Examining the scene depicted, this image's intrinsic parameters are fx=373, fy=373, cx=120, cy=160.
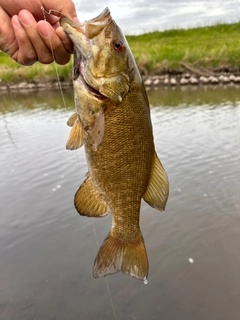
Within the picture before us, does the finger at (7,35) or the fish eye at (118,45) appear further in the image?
the finger at (7,35)

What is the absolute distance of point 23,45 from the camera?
7.09ft

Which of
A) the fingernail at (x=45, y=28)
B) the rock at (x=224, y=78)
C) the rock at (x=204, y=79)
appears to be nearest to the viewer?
the fingernail at (x=45, y=28)

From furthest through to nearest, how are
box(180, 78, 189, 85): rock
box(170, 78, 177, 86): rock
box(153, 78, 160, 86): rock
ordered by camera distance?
box(153, 78, 160, 86): rock < box(170, 78, 177, 86): rock < box(180, 78, 189, 85): rock

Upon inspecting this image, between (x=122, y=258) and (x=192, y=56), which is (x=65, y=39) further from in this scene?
(x=192, y=56)

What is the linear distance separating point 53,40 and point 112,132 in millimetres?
582

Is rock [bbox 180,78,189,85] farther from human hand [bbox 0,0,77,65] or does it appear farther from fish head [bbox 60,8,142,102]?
fish head [bbox 60,8,142,102]

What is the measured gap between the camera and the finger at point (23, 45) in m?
2.10

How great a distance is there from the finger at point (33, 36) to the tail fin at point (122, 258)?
1164mm

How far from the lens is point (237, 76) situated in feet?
62.7

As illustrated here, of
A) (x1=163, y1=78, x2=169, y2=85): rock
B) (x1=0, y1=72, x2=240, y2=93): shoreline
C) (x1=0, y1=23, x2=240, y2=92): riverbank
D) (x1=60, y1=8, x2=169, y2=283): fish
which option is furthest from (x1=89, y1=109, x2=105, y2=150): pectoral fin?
(x1=163, y1=78, x2=169, y2=85): rock

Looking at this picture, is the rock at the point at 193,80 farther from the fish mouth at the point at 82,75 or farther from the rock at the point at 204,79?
the fish mouth at the point at 82,75

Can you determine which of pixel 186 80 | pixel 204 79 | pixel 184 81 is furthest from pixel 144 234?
pixel 186 80

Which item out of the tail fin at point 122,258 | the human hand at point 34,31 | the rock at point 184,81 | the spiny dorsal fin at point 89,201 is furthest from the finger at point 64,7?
the rock at point 184,81

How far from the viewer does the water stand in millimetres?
4605
